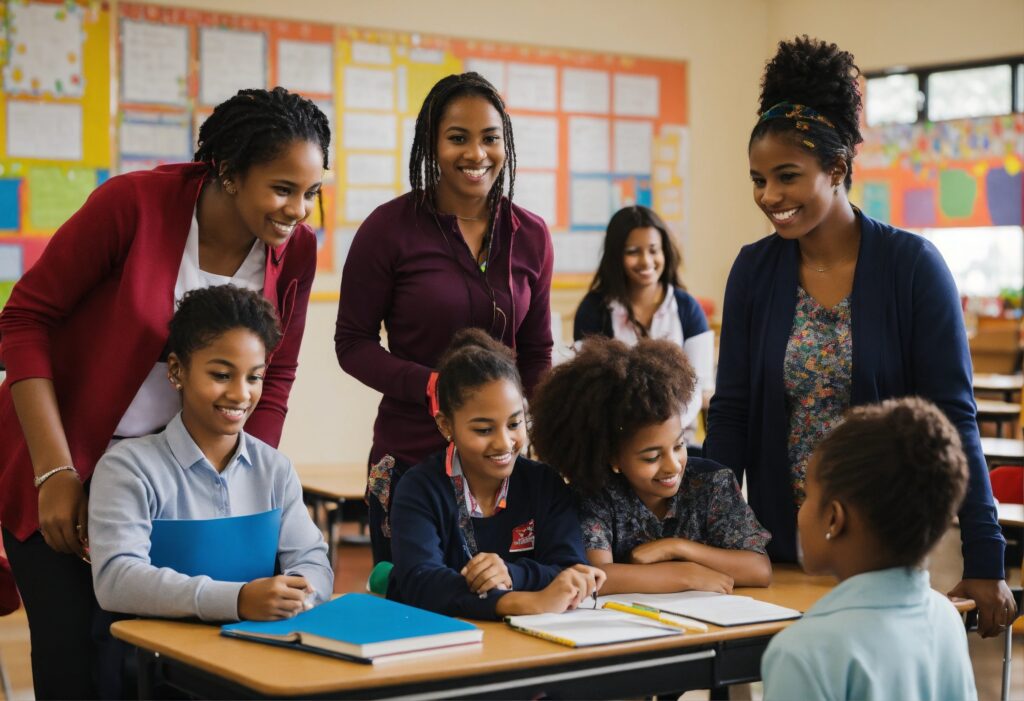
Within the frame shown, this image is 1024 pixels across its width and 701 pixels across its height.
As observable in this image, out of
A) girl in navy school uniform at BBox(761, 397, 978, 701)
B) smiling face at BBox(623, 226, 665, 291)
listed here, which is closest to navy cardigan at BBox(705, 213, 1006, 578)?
girl in navy school uniform at BBox(761, 397, 978, 701)

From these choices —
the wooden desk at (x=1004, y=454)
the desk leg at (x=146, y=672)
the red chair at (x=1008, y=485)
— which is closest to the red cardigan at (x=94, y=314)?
the desk leg at (x=146, y=672)

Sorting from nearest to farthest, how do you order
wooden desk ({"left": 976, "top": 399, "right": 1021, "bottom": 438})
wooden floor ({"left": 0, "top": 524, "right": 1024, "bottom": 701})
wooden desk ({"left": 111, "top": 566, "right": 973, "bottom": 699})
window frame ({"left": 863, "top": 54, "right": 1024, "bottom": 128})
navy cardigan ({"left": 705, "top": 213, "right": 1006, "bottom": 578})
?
wooden desk ({"left": 111, "top": 566, "right": 973, "bottom": 699}) < navy cardigan ({"left": 705, "top": 213, "right": 1006, "bottom": 578}) < wooden floor ({"left": 0, "top": 524, "right": 1024, "bottom": 701}) < wooden desk ({"left": 976, "top": 399, "right": 1021, "bottom": 438}) < window frame ({"left": 863, "top": 54, "right": 1024, "bottom": 128})

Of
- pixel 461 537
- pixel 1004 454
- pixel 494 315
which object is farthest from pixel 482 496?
pixel 1004 454

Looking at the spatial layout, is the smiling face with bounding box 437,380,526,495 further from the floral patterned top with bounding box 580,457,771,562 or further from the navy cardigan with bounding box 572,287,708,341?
the navy cardigan with bounding box 572,287,708,341

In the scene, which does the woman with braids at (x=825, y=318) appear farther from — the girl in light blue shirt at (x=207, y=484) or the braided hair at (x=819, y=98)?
the girl in light blue shirt at (x=207, y=484)

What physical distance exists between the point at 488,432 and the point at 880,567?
802mm

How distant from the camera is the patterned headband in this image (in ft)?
6.89

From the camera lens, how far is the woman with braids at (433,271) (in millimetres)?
2252

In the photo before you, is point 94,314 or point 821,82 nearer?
point 94,314

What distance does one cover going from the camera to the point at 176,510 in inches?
75.5

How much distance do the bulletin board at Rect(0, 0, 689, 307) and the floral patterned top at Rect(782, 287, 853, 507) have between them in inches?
159

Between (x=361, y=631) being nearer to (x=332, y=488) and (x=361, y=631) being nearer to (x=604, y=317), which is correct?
(x=332, y=488)

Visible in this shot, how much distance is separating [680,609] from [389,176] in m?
4.66

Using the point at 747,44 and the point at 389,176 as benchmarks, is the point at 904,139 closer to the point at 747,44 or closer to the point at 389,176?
the point at 747,44
